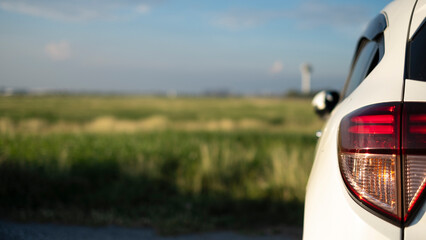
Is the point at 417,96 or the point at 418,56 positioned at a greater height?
the point at 418,56

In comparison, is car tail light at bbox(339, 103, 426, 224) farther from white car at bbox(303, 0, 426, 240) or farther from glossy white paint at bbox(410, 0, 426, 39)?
glossy white paint at bbox(410, 0, 426, 39)

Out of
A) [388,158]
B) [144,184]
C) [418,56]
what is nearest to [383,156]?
[388,158]

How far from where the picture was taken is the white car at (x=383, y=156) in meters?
1.54

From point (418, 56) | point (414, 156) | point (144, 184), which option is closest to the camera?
point (414, 156)

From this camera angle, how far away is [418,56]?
67.3 inches

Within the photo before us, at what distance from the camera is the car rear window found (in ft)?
5.42

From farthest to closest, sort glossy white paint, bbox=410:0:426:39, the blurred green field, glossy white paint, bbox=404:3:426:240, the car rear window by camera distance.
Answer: the blurred green field, glossy white paint, bbox=410:0:426:39, the car rear window, glossy white paint, bbox=404:3:426:240

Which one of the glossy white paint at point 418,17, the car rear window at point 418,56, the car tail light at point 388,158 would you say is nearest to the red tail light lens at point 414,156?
the car tail light at point 388,158

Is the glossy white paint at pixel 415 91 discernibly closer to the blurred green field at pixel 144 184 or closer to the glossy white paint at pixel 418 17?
the glossy white paint at pixel 418 17

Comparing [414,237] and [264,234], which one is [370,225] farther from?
[264,234]

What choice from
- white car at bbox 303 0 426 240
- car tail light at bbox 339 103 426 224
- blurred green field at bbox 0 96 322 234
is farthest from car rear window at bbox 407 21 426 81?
blurred green field at bbox 0 96 322 234

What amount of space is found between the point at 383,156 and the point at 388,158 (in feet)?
0.06

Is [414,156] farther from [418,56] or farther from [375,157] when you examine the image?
[418,56]

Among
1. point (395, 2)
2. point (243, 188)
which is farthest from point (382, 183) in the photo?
point (243, 188)
